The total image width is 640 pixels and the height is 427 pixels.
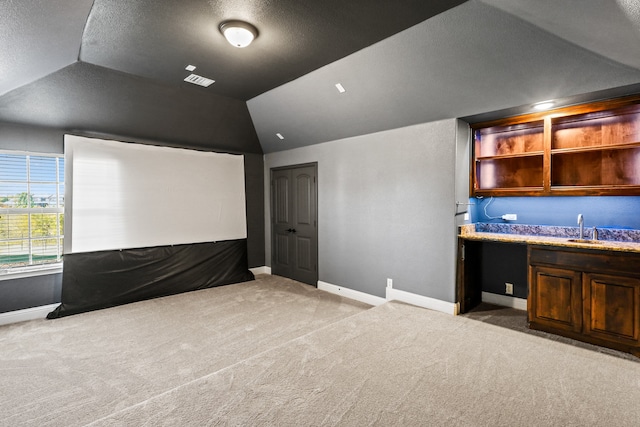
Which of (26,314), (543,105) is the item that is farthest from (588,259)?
(26,314)

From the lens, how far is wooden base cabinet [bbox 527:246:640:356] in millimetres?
2652

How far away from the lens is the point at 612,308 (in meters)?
2.73

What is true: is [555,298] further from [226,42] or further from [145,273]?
[145,273]

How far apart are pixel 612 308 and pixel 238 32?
388 cm

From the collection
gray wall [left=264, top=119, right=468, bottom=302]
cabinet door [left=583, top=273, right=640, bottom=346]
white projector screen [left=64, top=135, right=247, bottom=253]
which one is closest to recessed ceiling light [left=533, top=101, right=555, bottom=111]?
gray wall [left=264, top=119, right=468, bottom=302]

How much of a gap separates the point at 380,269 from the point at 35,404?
352cm

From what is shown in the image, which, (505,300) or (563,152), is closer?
(563,152)

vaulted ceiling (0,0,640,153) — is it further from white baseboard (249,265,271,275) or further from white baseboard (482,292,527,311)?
white baseboard (249,265,271,275)

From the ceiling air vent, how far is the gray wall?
6.17ft

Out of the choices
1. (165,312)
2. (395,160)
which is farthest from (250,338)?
(395,160)

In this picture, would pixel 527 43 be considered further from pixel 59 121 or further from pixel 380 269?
pixel 59 121

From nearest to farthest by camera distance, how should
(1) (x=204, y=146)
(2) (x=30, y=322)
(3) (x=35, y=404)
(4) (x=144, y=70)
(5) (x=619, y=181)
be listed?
(3) (x=35, y=404)
(5) (x=619, y=181)
(4) (x=144, y=70)
(2) (x=30, y=322)
(1) (x=204, y=146)

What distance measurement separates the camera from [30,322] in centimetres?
377

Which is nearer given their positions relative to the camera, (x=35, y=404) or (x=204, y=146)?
(x=35, y=404)
